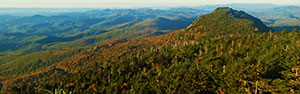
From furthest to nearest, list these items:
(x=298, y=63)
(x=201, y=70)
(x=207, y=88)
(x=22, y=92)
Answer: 1. (x=22, y=92)
2. (x=201, y=70)
3. (x=207, y=88)
4. (x=298, y=63)

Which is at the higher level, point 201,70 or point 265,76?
point 265,76

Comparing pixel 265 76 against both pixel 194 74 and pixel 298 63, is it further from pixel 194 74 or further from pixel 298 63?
pixel 194 74

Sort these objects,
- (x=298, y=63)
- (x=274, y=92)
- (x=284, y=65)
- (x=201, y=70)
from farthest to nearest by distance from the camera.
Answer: (x=201, y=70), (x=284, y=65), (x=298, y=63), (x=274, y=92)

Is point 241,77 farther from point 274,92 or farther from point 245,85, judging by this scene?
point 274,92

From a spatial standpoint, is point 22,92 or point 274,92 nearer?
point 274,92

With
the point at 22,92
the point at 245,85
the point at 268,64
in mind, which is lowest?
the point at 22,92

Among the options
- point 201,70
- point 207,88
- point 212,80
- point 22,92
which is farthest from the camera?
point 22,92

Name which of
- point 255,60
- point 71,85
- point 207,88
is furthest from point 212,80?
point 71,85

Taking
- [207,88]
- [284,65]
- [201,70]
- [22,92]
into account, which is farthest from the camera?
[22,92]

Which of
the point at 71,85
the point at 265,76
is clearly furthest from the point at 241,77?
the point at 71,85
